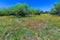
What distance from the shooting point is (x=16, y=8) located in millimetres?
70312

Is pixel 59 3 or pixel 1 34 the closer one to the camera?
pixel 1 34

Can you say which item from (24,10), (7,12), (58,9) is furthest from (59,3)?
(7,12)

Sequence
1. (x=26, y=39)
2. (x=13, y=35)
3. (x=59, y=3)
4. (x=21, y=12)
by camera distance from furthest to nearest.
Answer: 1. (x=59, y=3)
2. (x=21, y=12)
3. (x=13, y=35)
4. (x=26, y=39)

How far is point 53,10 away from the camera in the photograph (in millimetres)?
74062

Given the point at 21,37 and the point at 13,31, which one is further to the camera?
the point at 13,31

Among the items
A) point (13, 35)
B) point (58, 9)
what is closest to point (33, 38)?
point (13, 35)

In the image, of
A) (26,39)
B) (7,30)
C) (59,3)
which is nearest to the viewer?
(26,39)

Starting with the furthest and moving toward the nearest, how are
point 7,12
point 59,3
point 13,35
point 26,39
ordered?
1. point 7,12
2. point 59,3
3. point 13,35
4. point 26,39

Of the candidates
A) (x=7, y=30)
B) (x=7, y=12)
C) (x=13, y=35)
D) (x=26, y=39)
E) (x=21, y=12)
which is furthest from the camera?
(x=7, y=12)

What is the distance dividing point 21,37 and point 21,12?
204 feet

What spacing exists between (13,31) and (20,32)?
0.34 meters

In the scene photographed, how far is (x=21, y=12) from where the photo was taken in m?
68.8

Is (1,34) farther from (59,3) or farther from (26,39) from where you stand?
(59,3)

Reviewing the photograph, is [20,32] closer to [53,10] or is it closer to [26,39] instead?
[26,39]
